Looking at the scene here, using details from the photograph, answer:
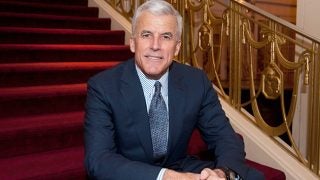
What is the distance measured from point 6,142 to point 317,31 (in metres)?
2.34

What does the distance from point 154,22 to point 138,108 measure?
35 cm

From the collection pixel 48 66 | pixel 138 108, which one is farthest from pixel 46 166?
pixel 48 66

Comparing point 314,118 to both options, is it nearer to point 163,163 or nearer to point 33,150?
point 163,163

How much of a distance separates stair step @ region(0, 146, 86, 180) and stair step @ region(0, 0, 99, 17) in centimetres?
231

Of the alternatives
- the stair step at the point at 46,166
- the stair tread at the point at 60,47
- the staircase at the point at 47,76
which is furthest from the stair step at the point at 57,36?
the stair step at the point at 46,166

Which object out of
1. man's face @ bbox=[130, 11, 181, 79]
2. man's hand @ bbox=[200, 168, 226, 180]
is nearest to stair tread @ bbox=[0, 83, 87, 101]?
man's face @ bbox=[130, 11, 181, 79]

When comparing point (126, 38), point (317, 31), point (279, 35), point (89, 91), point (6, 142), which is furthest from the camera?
point (126, 38)

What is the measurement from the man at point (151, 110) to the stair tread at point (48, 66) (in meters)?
1.55

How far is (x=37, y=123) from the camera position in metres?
2.42

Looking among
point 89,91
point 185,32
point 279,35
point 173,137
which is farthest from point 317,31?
point 89,91

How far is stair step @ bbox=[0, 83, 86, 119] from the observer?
101 inches

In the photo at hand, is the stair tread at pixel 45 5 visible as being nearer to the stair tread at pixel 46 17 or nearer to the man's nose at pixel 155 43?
the stair tread at pixel 46 17

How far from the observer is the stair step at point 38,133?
7.38ft

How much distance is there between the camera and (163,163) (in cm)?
166
